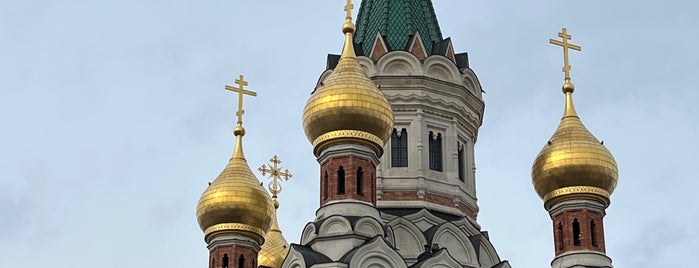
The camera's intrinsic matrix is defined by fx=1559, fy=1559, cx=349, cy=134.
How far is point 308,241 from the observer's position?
22.5m

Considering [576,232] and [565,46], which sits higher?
[565,46]

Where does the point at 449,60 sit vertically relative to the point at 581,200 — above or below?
above

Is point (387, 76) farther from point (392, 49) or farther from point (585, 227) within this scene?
point (585, 227)

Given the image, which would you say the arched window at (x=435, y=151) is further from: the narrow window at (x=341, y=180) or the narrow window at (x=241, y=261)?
the narrow window at (x=341, y=180)

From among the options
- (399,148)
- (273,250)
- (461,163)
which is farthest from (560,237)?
(273,250)

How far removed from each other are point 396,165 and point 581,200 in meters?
3.29

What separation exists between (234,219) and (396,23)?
4.59 metres

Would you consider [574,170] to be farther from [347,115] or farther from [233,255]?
[233,255]

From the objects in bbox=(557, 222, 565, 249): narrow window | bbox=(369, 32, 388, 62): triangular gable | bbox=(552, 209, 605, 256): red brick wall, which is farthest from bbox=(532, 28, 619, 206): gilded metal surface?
bbox=(369, 32, 388, 62): triangular gable

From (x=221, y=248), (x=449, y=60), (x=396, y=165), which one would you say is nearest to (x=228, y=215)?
(x=221, y=248)

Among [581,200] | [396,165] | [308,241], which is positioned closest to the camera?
[308,241]

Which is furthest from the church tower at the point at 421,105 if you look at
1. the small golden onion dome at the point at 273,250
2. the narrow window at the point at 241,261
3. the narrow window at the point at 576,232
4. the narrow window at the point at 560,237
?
the small golden onion dome at the point at 273,250

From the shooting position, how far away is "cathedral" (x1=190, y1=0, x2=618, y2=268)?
22.4 metres

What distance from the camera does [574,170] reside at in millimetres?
24109
